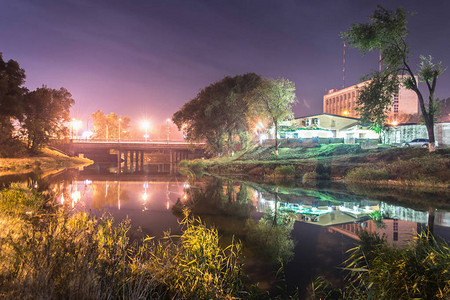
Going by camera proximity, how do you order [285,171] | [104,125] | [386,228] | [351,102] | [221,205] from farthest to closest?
[351,102]
[104,125]
[285,171]
[221,205]
[386,228]

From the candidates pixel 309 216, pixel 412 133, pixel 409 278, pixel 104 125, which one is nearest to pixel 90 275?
pixel 409 278

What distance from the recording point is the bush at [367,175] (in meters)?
23.5

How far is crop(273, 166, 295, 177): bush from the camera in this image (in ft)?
98.9

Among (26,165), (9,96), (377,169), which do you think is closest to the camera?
(377,169)

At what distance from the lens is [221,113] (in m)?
50.7

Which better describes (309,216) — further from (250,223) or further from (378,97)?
(378,97)

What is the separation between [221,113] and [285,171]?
23562 mm

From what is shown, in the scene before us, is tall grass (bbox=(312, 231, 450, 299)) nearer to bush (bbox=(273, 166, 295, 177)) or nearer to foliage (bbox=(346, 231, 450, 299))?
foliage (bbox=(346, 231, 450, 299))

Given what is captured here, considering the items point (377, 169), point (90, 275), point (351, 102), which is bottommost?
point (90, 275)

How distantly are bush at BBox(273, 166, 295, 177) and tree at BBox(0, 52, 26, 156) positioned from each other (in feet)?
130

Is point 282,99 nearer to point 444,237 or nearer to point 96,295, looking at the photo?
point 444,237

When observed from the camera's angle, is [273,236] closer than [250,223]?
Yes

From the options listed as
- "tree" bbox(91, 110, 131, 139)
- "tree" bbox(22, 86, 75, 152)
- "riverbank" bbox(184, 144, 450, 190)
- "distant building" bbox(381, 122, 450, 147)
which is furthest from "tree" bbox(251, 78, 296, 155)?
"tree" bbox(91, 110, 131, 139)

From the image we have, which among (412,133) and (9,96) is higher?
(9,96)
